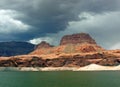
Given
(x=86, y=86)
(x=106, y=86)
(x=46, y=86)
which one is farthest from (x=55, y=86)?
(x=106, y=86)

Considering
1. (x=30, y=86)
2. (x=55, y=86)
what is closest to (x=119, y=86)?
(x=55, y=86)

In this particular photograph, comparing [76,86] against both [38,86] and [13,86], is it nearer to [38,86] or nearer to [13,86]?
[38,86]

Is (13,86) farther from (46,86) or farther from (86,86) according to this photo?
(86,86)

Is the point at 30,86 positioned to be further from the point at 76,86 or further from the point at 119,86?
the point at 119,86

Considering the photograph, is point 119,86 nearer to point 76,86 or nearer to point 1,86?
point 76,86

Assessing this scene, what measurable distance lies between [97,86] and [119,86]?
7078 mm

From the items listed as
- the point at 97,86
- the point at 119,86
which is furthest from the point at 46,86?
the point at 119,86

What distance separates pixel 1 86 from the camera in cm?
11181

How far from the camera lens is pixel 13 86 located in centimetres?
11025

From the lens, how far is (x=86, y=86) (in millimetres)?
107438

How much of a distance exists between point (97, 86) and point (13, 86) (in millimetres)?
27790

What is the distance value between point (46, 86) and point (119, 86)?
77.9 ft

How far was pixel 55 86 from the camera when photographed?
10719 centimetres

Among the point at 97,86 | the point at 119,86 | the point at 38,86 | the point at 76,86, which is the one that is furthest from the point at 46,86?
the point at 119,86
